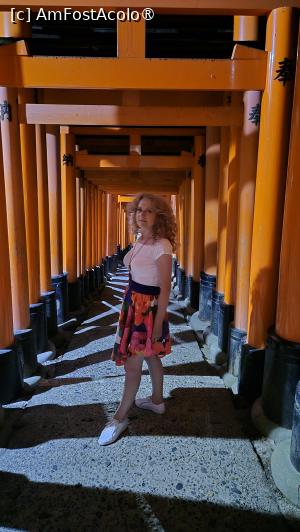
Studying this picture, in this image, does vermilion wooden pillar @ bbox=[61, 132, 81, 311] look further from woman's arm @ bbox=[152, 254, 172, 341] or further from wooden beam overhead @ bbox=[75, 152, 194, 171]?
woman's arm @ bbox=[152, 254, 172, 341]

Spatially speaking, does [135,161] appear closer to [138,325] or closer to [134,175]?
[134,175]

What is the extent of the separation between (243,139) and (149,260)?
5.34 feet

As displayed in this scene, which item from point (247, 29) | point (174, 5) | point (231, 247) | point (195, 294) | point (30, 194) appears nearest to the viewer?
point (174, 5)

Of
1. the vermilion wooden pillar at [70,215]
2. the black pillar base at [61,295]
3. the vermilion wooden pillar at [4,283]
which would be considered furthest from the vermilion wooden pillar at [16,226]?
the vermilion wooden pillar at [70,215]

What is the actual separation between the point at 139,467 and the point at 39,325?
2.48m

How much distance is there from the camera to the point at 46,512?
183 cm

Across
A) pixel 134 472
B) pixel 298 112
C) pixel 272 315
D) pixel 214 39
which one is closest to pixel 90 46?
pixel 214 39

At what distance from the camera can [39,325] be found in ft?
13.9

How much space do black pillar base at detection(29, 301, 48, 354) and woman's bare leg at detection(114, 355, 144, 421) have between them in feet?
6.20

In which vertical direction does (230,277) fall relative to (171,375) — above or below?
above

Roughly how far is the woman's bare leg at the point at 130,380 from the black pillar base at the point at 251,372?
0.96 meters

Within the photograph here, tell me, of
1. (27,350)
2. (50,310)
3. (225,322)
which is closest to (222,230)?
(225,322)

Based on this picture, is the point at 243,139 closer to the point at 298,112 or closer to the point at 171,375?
the point at 298,112

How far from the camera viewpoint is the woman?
2264 millimetres
